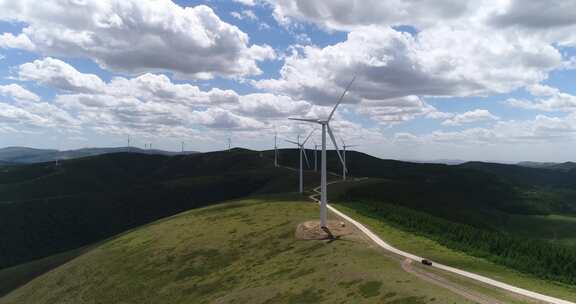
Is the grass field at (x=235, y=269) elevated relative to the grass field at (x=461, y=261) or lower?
lower

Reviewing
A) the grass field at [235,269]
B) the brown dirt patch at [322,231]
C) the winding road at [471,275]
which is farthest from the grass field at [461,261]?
the grass field at [235,269]

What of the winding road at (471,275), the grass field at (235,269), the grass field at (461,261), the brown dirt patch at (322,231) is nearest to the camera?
the winding road at (471,275)

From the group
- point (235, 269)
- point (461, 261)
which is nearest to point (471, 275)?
point (461, 261)

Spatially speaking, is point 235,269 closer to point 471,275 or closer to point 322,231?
point 322,231

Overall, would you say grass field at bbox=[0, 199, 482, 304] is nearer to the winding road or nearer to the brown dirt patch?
the brown dirt patch

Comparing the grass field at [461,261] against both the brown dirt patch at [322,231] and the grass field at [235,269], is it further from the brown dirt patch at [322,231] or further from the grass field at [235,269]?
the grass field at [235,269]

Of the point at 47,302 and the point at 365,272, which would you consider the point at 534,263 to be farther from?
the point at 47,302
